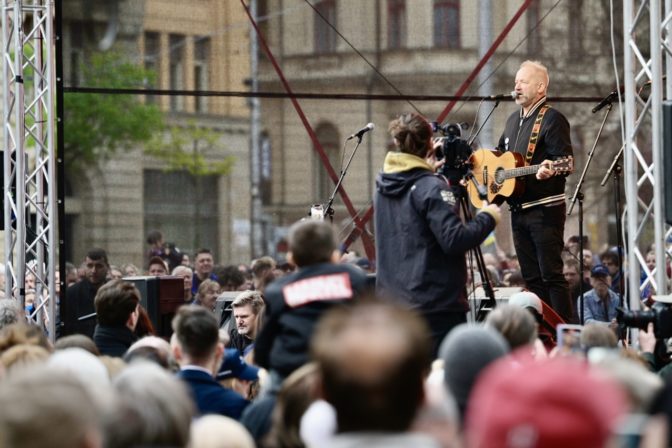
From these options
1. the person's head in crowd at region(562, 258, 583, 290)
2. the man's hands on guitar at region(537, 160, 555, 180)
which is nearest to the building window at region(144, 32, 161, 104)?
the person's head in crowd at region(562, 258, 583, 290)

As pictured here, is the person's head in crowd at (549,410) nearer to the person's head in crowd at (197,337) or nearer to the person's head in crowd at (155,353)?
A: the person's head in crowd at (197,337)

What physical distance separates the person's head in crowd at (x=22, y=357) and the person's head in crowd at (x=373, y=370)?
273cm

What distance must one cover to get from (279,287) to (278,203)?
22.4 metres

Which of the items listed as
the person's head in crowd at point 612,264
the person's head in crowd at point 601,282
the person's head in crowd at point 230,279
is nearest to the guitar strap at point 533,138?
the person's head in crowd at point 601,282

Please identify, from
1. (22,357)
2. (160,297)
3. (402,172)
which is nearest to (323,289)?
(22,357)

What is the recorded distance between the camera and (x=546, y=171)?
8.95 metres

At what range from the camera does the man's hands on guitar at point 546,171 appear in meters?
8.95

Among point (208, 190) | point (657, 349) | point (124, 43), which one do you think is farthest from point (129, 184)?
point (657, 349)

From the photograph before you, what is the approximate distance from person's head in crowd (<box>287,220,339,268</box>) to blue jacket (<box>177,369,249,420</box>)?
0.71 meters

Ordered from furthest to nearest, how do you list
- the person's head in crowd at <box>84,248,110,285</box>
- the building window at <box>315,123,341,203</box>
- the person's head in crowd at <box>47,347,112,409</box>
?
the building window at <box>315,123,341,203</box> → the person's head in crowd at <box>84,248,110,285</box> → the person's head in crowd at <box>47,347,112,409</box>

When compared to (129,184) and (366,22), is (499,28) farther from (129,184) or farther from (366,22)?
(129,184)

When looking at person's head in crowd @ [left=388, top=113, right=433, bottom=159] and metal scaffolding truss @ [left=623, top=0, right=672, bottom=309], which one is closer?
person's head in crowd @ [left=388, top=113, right=433, bottom=159]

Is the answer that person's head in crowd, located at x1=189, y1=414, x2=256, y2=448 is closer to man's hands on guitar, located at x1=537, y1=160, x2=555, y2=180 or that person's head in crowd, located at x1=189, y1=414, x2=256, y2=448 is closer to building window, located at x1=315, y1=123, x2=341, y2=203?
man's hands on guitar, located at x1=537, y1=160, x2=555, y2=180

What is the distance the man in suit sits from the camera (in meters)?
5.73
